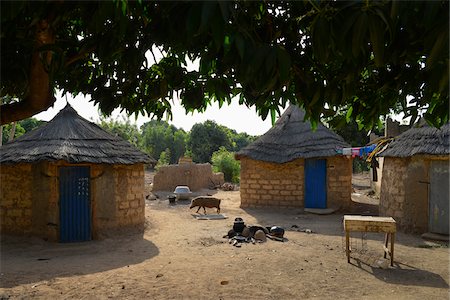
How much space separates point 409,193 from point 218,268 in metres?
6.44

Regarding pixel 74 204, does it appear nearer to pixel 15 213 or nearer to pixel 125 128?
pixel 15 213

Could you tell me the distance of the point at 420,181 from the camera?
32.4 ft

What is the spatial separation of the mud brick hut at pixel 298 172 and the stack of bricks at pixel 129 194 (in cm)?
524

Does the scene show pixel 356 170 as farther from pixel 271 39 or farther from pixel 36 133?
pixel 271 39

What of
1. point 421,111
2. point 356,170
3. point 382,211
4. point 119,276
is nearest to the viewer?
point 421,111

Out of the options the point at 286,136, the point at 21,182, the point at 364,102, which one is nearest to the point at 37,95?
the point at 364,102

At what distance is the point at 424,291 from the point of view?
18.7 ft

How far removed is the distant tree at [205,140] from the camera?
36.4m

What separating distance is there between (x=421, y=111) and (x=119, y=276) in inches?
216

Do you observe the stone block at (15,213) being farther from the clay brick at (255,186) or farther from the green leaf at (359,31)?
the green leaf at (359,31)

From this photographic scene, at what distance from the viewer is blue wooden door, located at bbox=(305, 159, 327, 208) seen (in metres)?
13.9

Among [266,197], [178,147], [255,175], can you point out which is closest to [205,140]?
[178,147]

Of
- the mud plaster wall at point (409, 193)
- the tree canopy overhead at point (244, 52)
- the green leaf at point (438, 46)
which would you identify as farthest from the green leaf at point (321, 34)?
the mud plaster wall at point (409, 193)

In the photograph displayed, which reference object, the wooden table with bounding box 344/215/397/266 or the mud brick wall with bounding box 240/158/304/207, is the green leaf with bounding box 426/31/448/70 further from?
the mud brick wall with bounding box 240/158/304/207
